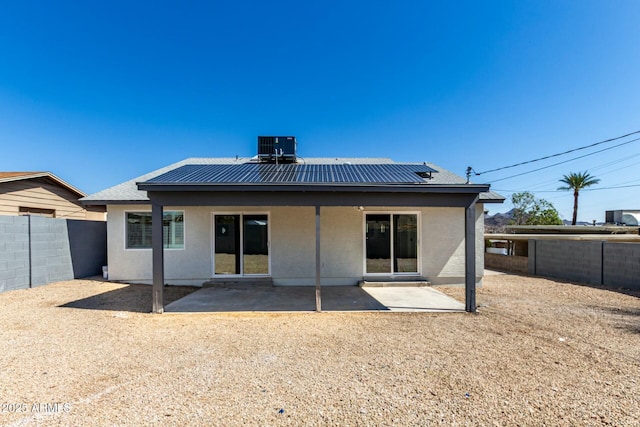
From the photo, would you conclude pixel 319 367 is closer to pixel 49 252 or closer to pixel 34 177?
pixel 49 252

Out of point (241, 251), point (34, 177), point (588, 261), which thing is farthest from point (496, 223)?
point (34, 177)

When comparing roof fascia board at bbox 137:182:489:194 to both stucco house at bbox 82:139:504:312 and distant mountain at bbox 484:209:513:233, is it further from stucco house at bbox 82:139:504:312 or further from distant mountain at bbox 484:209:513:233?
distant mountain at bbox 484:209:513:233

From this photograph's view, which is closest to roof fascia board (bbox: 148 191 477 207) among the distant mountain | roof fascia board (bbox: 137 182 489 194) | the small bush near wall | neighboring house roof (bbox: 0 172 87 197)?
roof fascia board (bbox: 137 182 489 194)

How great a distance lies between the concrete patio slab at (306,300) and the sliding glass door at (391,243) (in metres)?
0.76

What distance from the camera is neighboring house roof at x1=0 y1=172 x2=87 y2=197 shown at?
432 inches

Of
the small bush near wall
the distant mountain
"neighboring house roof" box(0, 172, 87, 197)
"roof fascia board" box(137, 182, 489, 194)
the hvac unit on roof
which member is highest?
the hvac unit on roof

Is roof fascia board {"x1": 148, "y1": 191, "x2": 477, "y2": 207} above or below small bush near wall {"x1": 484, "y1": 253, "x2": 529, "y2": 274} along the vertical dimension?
above

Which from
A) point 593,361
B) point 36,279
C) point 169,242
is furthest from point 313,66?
point 593,361

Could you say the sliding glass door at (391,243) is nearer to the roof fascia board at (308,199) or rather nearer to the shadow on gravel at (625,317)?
the roof fascia board at (308,199)

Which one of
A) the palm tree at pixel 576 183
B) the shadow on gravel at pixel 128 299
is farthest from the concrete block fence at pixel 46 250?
the palm tree at pixel 576 183

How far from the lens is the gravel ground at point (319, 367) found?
9.17 feet

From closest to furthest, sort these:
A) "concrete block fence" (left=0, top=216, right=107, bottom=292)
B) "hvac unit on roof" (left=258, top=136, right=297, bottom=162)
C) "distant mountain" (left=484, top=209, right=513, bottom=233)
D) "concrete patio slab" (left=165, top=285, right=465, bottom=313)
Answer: "concrete patio slab" (left=165, top=285, right=465, bottom=313)
"concrete block fence" (left=0, top=216, right=107, bottom=292)
"hvac unit on roof" (left=258, top=136, right=297, bottom=162)
"distant mountain" (left=484, top=209, right=513, bottom=233)

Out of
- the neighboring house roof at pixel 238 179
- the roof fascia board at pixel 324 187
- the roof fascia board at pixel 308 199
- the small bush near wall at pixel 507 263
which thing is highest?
the neighboring house roof at pixel 238 179

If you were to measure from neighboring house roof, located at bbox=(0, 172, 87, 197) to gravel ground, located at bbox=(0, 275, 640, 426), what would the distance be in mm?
7069
